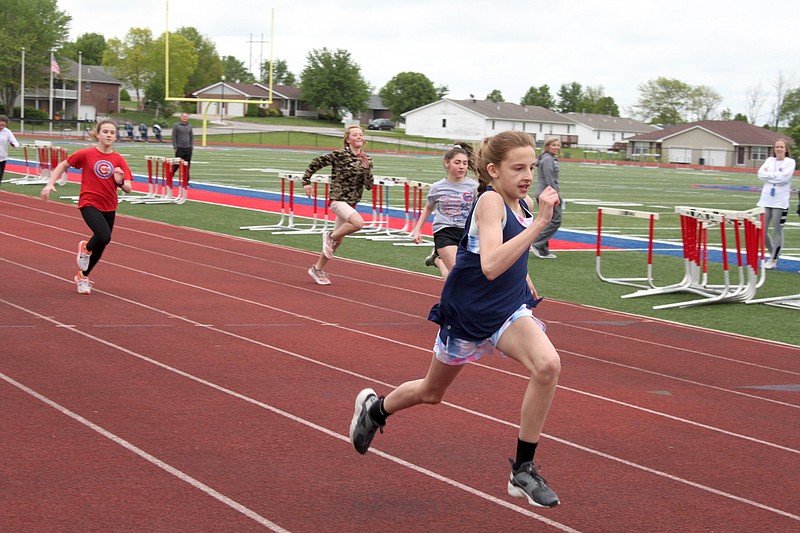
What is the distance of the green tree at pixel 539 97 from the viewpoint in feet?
563

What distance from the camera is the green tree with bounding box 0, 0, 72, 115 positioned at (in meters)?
98.4

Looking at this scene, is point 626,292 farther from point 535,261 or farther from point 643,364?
point 643,364

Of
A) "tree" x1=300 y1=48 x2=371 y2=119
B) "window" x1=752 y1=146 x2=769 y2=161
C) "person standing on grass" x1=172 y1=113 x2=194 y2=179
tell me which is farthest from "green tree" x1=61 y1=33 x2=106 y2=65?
"person standing on grass" x1=172 y1=113 x2=194 y2=179

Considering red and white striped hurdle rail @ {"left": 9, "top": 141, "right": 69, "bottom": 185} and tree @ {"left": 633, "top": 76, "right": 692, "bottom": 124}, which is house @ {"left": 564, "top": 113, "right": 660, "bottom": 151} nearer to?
tree @ {"left": 633, "top": 76, "right": 692, "bottom": 124}

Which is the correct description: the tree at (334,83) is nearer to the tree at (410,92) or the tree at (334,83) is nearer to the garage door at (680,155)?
the tree at (410,92)

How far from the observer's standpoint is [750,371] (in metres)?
8.37

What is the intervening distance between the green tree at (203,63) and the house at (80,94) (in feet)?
82.4

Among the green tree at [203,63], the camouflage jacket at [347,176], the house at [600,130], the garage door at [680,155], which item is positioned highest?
the green tree at [203,63]

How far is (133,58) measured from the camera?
412 feet

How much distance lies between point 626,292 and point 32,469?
8.92m

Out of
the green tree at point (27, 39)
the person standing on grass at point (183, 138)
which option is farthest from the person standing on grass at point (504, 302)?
the green tree at point (27, 39)

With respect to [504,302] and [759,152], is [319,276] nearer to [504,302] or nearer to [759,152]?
[504,302]

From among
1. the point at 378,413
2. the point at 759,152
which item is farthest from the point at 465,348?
the point at 759,152

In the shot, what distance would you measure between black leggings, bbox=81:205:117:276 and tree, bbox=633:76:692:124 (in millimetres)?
142898
